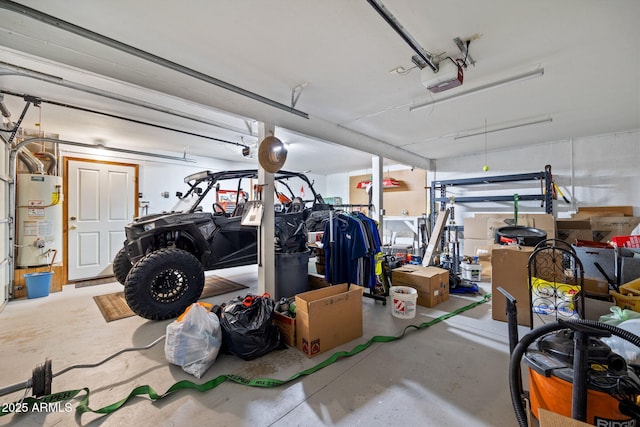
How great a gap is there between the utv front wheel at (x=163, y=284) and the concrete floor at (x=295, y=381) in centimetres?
21

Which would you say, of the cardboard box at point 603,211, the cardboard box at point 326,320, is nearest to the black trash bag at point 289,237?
the cardboard box at point 326,320

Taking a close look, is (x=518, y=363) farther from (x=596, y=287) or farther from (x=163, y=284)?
(x=163, y=284)

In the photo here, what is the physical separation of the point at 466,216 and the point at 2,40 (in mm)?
7346

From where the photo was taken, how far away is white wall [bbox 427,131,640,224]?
463cm

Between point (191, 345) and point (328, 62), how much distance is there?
2.73m

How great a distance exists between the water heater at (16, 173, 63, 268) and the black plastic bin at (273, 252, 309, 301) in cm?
376

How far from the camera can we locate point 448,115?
3.90m

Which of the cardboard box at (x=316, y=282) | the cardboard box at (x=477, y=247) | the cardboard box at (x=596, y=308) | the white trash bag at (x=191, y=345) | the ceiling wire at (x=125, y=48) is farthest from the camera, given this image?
the cardboard box at (x=477, y=247)

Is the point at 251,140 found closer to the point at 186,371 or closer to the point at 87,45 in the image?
the point at 87,45

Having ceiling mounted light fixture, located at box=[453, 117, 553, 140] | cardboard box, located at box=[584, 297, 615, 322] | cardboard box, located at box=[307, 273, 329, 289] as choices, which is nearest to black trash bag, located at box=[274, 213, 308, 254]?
cardboard box, located at box=[307, 273, 329, 289]

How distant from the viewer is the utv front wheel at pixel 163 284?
2.80 meters

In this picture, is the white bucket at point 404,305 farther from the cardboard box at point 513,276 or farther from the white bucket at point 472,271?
the white bucket at point 472,271

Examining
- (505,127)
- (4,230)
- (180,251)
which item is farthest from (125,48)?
(505,127)

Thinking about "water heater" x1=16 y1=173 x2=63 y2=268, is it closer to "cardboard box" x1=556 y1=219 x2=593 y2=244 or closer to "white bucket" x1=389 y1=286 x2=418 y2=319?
"white bucket" x1=389 y1=286 x2=418 y2=319
